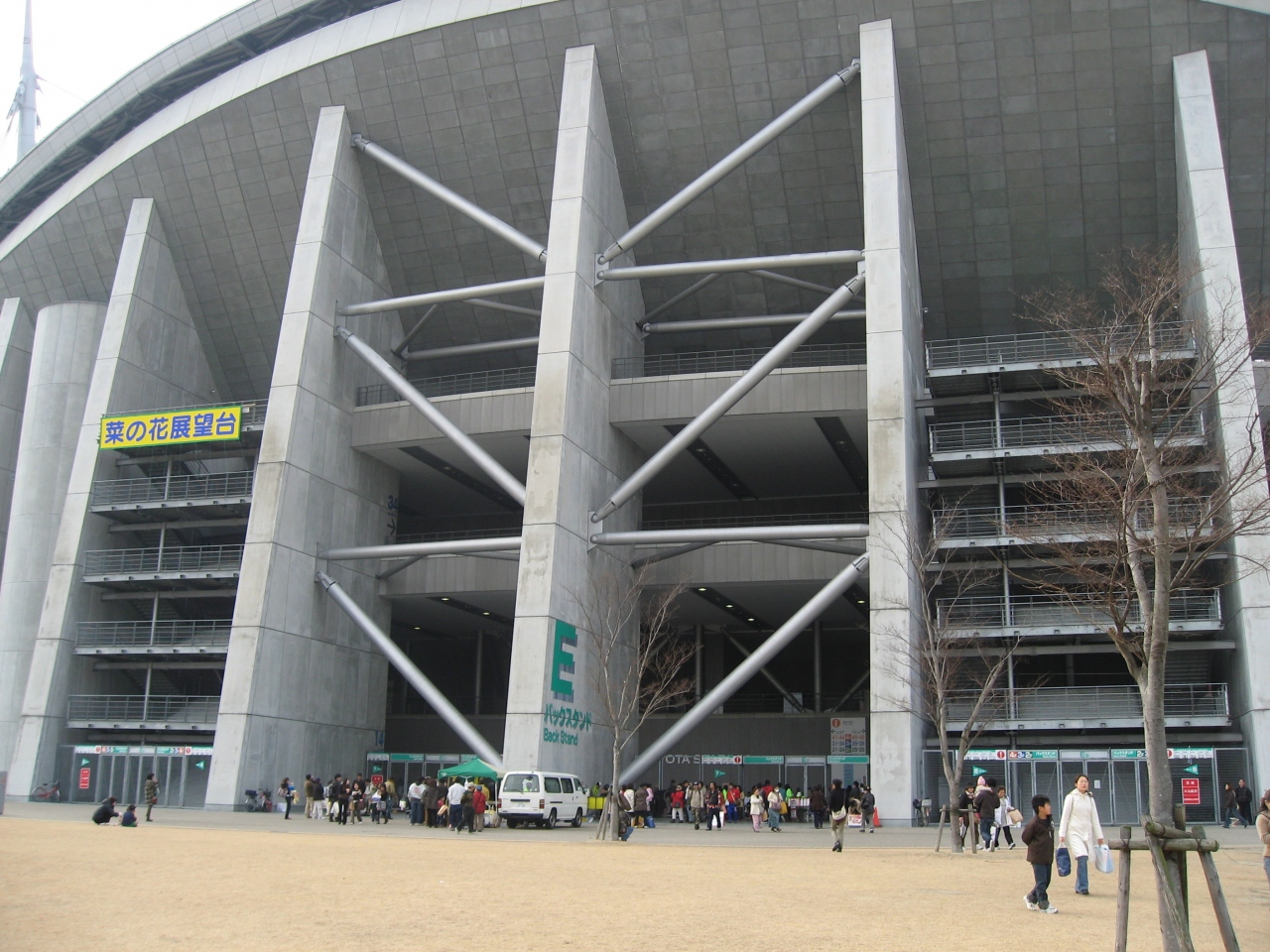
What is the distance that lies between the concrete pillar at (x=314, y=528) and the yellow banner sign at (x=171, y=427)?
3330mm

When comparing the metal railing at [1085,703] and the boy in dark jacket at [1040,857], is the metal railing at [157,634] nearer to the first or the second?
the metal railing at [1085,703]

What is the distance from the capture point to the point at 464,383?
48406mm

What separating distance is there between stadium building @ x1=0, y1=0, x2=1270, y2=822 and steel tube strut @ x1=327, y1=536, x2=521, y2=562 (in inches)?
4.7

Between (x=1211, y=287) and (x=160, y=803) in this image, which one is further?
(x=160, y=803)

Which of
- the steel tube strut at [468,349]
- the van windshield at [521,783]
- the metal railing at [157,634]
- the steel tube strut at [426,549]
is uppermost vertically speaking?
the steel tube strut at [468,349]

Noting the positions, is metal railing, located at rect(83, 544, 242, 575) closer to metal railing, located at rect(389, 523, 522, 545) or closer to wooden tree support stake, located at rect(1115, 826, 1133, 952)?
metal railing, located at rect(389, 523, 522, 545)

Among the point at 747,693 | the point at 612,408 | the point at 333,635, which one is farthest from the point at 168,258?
the point at 747,693

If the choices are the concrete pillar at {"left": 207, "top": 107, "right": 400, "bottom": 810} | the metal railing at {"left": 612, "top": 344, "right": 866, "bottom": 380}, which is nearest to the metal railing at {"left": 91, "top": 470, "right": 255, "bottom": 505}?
the concrete pillar at {"left": 207, "top": 107, "right": 400, "bottom": 810}

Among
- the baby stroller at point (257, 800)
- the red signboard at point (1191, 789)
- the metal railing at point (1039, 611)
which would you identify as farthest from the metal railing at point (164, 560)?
the red signboard at point (1191, 789)

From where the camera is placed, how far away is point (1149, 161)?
123 feet

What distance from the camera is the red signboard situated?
109 feet

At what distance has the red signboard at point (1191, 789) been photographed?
33.4 m

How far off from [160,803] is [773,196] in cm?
2901

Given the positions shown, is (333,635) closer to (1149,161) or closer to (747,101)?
(747,101)
